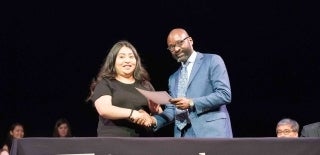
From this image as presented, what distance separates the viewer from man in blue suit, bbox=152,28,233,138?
3.28 meters

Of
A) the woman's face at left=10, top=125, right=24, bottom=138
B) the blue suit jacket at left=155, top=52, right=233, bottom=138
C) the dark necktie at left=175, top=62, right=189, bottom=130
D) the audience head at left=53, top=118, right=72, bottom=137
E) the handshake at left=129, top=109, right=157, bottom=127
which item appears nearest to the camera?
the handshake at left=129, top=109, right=157, bottom=127

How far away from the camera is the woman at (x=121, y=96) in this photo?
3.11 m

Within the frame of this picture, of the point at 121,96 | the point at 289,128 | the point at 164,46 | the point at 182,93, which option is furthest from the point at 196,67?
the point at 164,46

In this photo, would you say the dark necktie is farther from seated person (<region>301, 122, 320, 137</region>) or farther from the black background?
the black background

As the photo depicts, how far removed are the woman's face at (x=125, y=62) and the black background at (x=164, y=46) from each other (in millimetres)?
3737

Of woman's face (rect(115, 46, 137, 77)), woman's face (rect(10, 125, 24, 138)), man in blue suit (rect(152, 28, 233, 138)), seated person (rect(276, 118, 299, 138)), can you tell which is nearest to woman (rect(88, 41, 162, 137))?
woman's face (rect(115, 46, 137, 77))

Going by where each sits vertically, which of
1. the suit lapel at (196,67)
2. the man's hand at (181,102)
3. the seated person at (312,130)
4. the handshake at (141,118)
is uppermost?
the suit lapel at (196,67)

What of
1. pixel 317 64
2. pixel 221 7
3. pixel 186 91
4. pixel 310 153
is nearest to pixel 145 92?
pixel 186 91

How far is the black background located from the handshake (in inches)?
153

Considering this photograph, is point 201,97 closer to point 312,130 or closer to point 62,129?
point 312,130

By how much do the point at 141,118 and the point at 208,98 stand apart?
0.43 m

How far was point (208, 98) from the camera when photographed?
128 inches

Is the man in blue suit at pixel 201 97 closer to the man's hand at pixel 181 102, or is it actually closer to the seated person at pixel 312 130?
the man's hand at pixel 181 102

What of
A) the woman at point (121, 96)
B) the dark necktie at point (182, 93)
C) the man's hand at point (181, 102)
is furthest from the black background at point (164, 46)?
the man's hand at point (181, 102)
